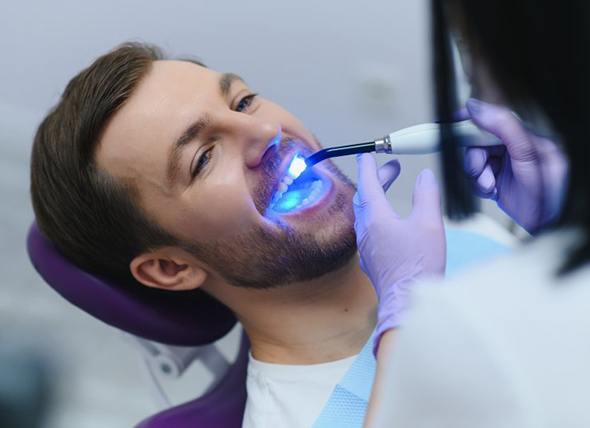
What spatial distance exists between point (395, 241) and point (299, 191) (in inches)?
12.0

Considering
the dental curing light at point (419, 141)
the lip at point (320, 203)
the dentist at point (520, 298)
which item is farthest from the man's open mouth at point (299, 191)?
the dentist at point (520, 298)

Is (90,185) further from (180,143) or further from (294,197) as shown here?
(294,197)

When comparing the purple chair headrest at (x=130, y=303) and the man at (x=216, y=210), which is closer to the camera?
the man at (x=216, y=210)

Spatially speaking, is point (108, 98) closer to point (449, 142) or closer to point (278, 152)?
point (278, 152)

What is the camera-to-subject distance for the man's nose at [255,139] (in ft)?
4.52

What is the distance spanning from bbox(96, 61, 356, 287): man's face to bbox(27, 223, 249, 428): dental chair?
201 millimetres

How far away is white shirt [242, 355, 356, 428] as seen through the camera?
138 cm

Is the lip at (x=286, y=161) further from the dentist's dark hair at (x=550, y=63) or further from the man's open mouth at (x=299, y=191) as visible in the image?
the dentist's dark hair at (x=550, y=63)

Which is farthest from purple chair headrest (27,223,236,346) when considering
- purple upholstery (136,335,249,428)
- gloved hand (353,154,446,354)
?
gloved hand (353,154,446,354)

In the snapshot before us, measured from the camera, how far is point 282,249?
138cm

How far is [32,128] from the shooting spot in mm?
A: 2275

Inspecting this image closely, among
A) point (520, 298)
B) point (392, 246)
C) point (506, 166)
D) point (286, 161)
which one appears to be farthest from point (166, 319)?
point (520, 298)

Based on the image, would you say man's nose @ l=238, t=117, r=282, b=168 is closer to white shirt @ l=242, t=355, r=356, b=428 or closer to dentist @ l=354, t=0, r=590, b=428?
white shirt @ l=242, t=355, r=356, b=428

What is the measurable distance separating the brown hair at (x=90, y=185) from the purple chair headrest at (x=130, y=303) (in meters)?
0.03
